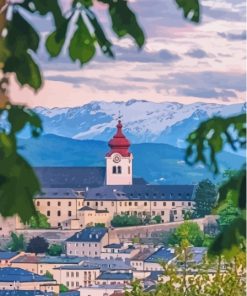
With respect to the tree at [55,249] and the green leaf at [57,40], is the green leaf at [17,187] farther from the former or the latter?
the tree at [55,249]

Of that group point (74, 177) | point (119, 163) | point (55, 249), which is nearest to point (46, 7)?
point (55, 249)

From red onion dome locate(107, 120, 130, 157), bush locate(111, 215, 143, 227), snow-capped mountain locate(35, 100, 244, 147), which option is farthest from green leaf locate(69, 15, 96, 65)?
bush locate(111, 215, 143, 227)

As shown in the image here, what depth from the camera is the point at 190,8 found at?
0.60 metres

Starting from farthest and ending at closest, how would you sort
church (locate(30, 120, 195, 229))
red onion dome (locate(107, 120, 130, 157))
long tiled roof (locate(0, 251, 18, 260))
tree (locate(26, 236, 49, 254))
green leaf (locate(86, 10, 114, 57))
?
church (locate(30, 120, 195, 229)) → red onion dome (locate(107, 120, 130, 157)) → tree (locate(26, 236, 49, 254)) → long tiled roof (locate(0, 251, 18, 260)) → green leaf (locate(86, 10, 114, 57))

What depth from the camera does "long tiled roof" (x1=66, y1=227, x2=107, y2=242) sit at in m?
18.6

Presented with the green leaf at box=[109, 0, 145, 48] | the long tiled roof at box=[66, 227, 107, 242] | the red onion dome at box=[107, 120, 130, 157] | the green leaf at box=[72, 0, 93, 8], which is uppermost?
the red onion dome at box=[107, 120, 130, 157]

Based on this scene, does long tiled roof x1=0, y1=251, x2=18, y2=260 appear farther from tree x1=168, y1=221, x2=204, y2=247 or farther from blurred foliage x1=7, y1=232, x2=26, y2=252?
tree x1=168, y1=221, x2=204, y2=247

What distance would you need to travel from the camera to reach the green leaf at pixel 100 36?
0.56 meters

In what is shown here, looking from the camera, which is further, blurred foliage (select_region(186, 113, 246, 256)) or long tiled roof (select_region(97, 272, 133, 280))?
long tiled roof (select_region(97, 272, 133, 280))

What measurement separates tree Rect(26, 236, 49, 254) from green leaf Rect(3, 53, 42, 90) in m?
17.5

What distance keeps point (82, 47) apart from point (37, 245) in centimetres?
1778

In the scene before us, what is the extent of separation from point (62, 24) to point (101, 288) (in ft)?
43.8

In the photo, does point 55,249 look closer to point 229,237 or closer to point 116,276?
point 116,276

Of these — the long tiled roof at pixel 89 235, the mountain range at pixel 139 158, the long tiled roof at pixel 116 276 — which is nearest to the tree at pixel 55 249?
the long tiled roof at pixel 89 235
